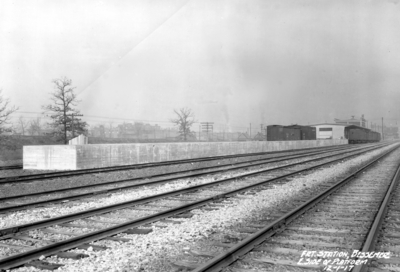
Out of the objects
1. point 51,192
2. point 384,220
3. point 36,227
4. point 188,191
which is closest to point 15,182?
point 51,192

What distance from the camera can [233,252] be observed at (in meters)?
4.96

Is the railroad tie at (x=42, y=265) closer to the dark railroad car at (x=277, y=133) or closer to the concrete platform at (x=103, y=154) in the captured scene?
the concrete platform at (x=103, y=154)

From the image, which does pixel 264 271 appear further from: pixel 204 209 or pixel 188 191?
pixel 188 191

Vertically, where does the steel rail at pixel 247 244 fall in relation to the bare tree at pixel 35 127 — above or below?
below

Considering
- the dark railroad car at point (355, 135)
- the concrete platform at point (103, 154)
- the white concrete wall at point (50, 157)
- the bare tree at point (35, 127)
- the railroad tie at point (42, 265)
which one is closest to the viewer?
the railroad tie at point (42, 265)

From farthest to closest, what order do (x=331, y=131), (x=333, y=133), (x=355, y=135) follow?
(x=331, y=131) < (x=333, y=133) < (x=355, y=135)

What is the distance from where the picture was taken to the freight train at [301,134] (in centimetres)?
5159

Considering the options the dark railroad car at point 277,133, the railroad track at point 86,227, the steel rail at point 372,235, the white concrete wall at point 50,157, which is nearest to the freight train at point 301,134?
the dark railroad car at point 277,133

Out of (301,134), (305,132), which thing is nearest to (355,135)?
(305,132)

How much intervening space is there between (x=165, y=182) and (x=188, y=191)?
2.62 meters

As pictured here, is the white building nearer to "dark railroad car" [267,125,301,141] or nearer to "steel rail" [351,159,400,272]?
"dark railroad car" [267,125,301,141]

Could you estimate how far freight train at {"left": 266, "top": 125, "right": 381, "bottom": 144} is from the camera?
169ft

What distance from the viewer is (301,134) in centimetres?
5916

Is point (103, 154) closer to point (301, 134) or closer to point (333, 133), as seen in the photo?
point (301, 134)
